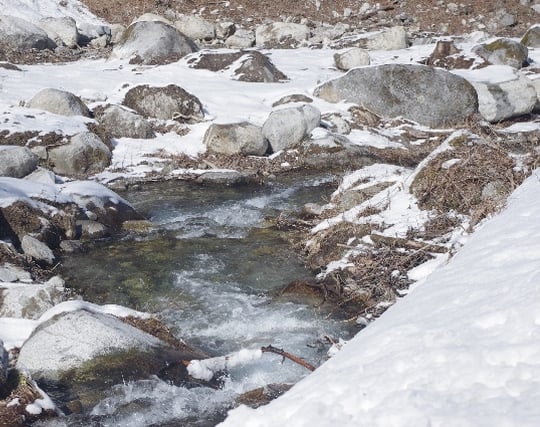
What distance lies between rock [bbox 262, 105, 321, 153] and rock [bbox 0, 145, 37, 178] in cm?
519

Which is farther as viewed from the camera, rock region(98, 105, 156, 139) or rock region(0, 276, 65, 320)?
rock region(98, 105, 156, 139)

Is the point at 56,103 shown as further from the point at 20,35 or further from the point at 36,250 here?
the point at 20,35

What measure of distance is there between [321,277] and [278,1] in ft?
74.2

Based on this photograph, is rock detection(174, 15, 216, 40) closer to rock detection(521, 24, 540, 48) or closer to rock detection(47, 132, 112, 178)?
rock detection(47, 132, 112, 178)

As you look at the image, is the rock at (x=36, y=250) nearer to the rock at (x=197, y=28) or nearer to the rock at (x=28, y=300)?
the rock at (x=28, y=300)

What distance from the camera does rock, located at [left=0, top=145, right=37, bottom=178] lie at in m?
11.3

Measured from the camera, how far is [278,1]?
2773cm

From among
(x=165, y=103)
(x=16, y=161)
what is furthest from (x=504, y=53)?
(x=16, y=161)

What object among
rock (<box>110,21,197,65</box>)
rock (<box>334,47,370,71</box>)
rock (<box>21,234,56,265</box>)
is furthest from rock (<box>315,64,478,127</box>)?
rock (<box>21,234,56,265</box>)

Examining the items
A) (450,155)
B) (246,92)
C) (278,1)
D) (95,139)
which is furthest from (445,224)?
(278,1)

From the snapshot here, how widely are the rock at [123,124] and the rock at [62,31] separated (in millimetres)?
8696

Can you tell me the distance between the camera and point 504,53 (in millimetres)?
18672

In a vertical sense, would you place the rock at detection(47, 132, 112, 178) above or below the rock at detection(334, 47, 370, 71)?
below

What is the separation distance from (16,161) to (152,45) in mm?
9046
